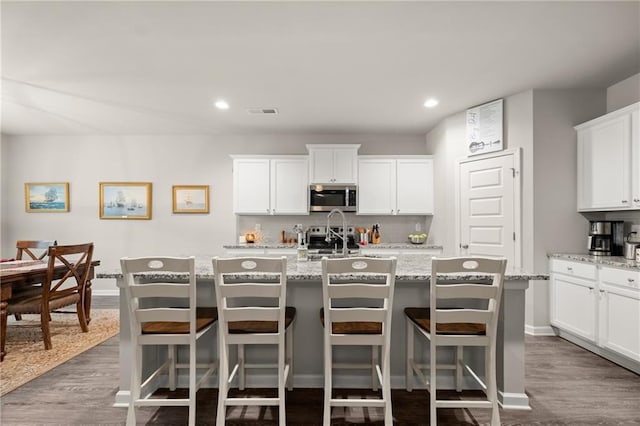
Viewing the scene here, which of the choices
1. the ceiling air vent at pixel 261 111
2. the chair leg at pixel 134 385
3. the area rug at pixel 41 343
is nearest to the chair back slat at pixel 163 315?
the chair leg at pixel 134 385

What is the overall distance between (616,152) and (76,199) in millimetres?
7406

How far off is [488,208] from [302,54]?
2.87 m

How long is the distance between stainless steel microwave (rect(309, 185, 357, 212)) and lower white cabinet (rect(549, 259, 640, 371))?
265 cm

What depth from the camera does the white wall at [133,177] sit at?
5.48 metres

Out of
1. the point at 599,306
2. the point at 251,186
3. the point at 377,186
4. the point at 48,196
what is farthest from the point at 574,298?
the point at 48,196

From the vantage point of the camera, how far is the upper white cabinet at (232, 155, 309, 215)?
199 inches

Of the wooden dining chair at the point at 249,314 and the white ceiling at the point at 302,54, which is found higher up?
the white ceiling at the point at 302,54

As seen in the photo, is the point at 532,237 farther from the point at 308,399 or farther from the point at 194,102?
the point at 194,102

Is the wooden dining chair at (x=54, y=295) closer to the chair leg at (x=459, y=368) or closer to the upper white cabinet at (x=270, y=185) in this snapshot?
the upper white cabinet at (x=270, y=185)

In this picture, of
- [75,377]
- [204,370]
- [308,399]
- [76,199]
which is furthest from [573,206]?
[76,199]

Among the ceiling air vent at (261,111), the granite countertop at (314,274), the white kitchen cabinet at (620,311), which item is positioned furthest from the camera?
the ceiling air vent at (261,111)

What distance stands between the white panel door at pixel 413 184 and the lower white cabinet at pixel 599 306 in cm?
198

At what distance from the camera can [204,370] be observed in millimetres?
2453

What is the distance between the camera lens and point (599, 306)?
2889 mm
